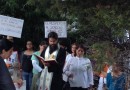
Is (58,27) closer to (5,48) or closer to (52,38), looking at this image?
(52,38)

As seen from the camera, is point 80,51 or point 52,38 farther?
point 80,51

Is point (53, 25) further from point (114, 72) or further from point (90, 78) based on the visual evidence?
point (114, 72)

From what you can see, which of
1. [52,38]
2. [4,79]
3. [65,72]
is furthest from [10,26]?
[4,79]

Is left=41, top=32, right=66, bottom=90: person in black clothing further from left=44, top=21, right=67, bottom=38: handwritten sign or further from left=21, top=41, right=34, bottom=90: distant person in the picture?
left=21, top=41, right=34, bottom=90: distant person

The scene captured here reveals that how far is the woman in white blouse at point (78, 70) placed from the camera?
9.70 meters

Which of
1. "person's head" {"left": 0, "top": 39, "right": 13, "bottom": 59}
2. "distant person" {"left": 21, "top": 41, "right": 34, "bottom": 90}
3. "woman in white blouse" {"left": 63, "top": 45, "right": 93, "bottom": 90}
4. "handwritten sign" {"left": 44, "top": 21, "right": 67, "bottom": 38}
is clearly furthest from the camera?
"distant person" {"left": 21, "top": 41, "right": 34, "bottom": 90}

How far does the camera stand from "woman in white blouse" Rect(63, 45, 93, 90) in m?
9.70

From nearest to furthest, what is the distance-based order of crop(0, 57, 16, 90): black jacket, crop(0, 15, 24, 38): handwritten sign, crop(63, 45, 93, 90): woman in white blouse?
1. crop(0, 57, 16, 90): black jacket
2. crop(63, 45, 93, 90): woman in white blouse
3. crop(0, 15, 24, 38): handwritten sign

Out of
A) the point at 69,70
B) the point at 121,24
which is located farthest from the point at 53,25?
the point at 121,24

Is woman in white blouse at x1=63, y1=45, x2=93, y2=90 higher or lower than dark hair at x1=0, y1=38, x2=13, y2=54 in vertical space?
lower

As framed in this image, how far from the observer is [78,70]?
972cm

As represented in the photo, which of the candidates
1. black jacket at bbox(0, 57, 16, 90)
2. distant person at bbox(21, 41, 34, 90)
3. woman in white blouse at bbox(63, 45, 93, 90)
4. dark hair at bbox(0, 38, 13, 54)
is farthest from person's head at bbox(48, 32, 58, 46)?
black jacket at bbox(0, 57, 16, 90)

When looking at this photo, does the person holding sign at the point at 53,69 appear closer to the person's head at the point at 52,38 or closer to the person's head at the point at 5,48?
the person's head at the point at 52,38

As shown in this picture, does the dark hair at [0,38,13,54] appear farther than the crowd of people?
No
